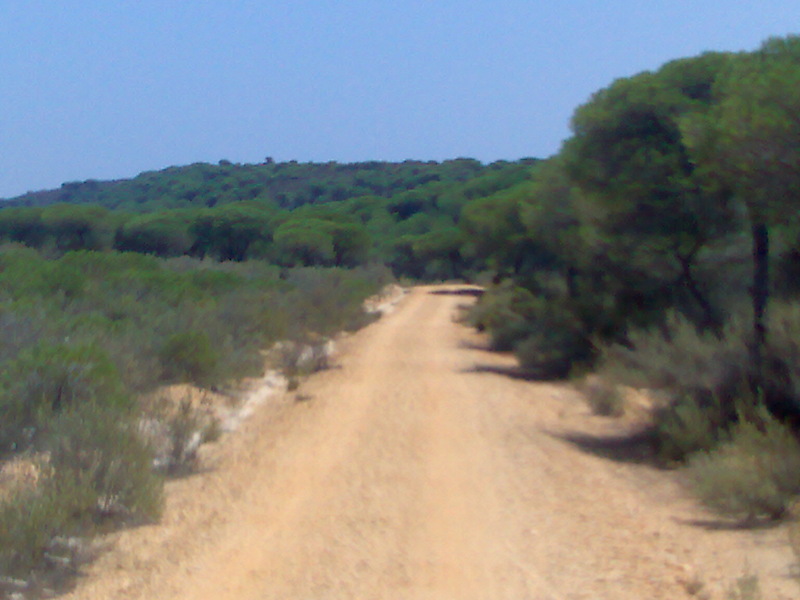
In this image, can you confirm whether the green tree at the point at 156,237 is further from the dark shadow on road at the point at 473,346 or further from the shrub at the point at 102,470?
the shrub at the point at 102,470

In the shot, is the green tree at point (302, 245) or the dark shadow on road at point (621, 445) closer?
the dark shadow on road at point (621, 445)

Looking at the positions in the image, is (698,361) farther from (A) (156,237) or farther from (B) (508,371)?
(A) (156,237)

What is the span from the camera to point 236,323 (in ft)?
73.6

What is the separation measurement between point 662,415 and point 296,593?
286 inches

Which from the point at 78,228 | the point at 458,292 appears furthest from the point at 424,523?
the point at 78,228

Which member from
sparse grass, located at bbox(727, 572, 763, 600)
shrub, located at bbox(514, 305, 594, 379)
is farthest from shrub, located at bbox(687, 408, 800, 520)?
shrub, located at bbox(514, 305, 594, 379)

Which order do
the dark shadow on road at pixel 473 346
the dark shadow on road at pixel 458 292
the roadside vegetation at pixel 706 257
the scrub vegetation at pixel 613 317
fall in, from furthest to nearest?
the dark shadow on road at pixel 458 292, the dark shadow on road at pixel 473 346, the roadside vegetation at pixel 706 257, the scrub vegetation at pixel 613 317

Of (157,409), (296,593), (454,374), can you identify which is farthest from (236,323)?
(296,593)

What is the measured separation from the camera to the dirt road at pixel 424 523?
711 cm

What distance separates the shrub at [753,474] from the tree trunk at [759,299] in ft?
3.51

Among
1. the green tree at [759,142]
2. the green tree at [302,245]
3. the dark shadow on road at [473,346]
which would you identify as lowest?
the dark shadow on road at [473,346]

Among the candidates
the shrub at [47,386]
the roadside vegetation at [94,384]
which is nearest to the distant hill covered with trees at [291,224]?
the roadside vegetation at [94,384]

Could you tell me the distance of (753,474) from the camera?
28.9 ft

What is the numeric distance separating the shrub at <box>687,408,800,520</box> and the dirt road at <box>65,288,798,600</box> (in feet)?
1.18
